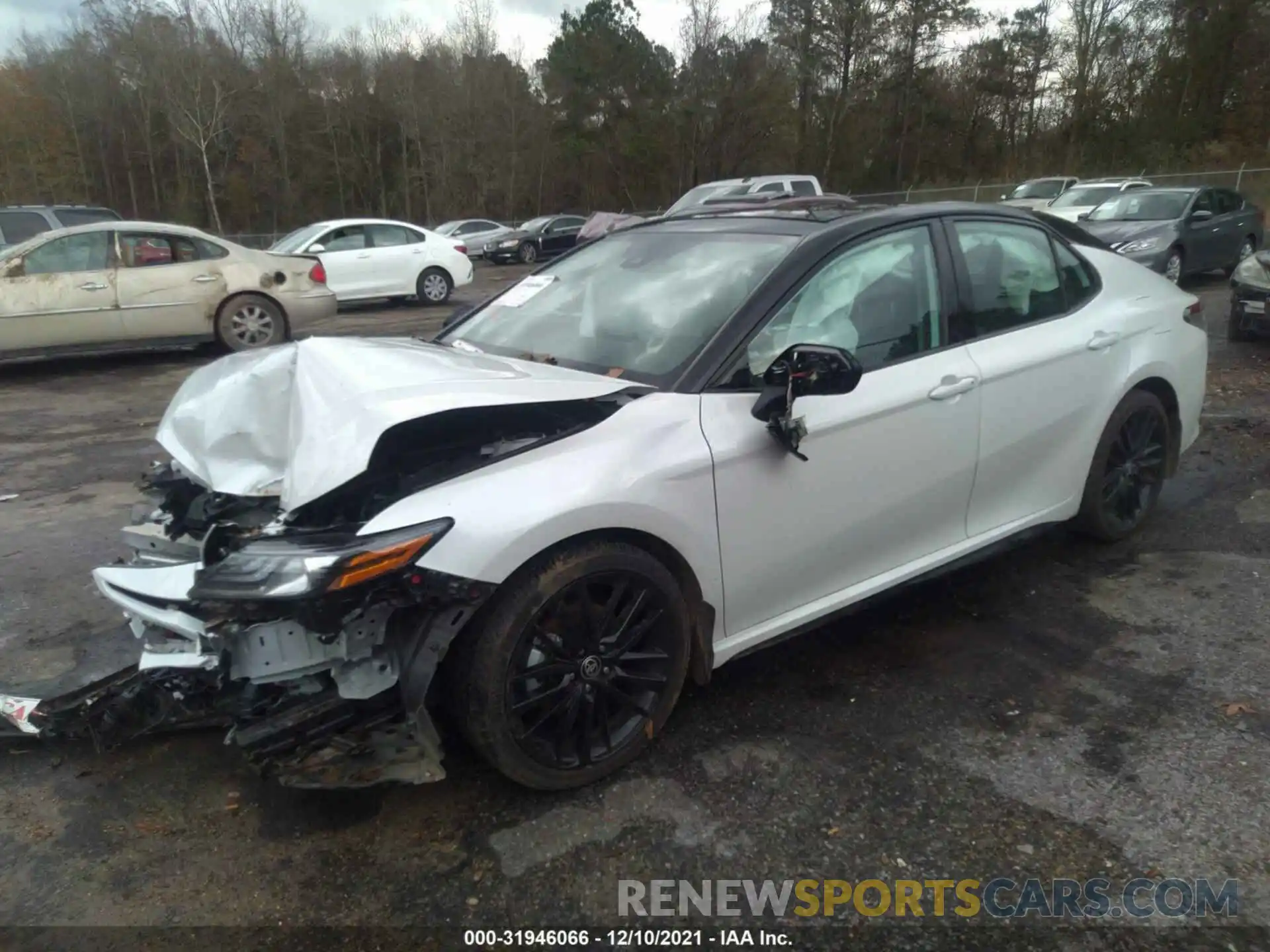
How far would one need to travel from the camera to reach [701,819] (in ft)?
8.54

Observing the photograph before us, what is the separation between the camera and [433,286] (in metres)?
16.1

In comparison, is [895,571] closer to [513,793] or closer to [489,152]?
[513,793]

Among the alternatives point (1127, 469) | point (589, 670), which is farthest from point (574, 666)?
point (1127, 469)

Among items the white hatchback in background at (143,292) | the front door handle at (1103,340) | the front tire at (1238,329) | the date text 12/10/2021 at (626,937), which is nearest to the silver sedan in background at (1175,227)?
the front tire at (1238,329)

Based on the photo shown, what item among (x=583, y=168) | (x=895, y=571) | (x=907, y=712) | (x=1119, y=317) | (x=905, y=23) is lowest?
(x=907, y=712)

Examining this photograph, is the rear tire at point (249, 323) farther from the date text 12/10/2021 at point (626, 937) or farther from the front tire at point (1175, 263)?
the front tire at point (1175, 263)

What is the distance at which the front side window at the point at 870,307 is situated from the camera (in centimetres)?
310

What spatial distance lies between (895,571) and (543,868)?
166 cm

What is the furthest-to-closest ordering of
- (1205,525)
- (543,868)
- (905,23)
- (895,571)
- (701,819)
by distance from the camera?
(905,23), (1205,525), (895,571), (701,819), (543,868)

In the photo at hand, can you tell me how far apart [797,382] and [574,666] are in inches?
41.9

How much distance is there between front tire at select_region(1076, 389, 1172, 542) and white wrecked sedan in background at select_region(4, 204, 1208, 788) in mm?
232

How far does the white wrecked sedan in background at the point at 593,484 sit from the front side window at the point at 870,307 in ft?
0.03

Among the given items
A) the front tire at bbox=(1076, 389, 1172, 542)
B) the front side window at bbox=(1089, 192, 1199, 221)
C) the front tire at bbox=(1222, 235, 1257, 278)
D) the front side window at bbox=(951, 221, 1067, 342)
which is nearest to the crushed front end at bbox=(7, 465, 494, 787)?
the front side window at bbox=(951, 221, 1067, 342)

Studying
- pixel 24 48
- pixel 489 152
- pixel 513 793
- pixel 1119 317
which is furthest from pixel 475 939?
pixel 24 48
